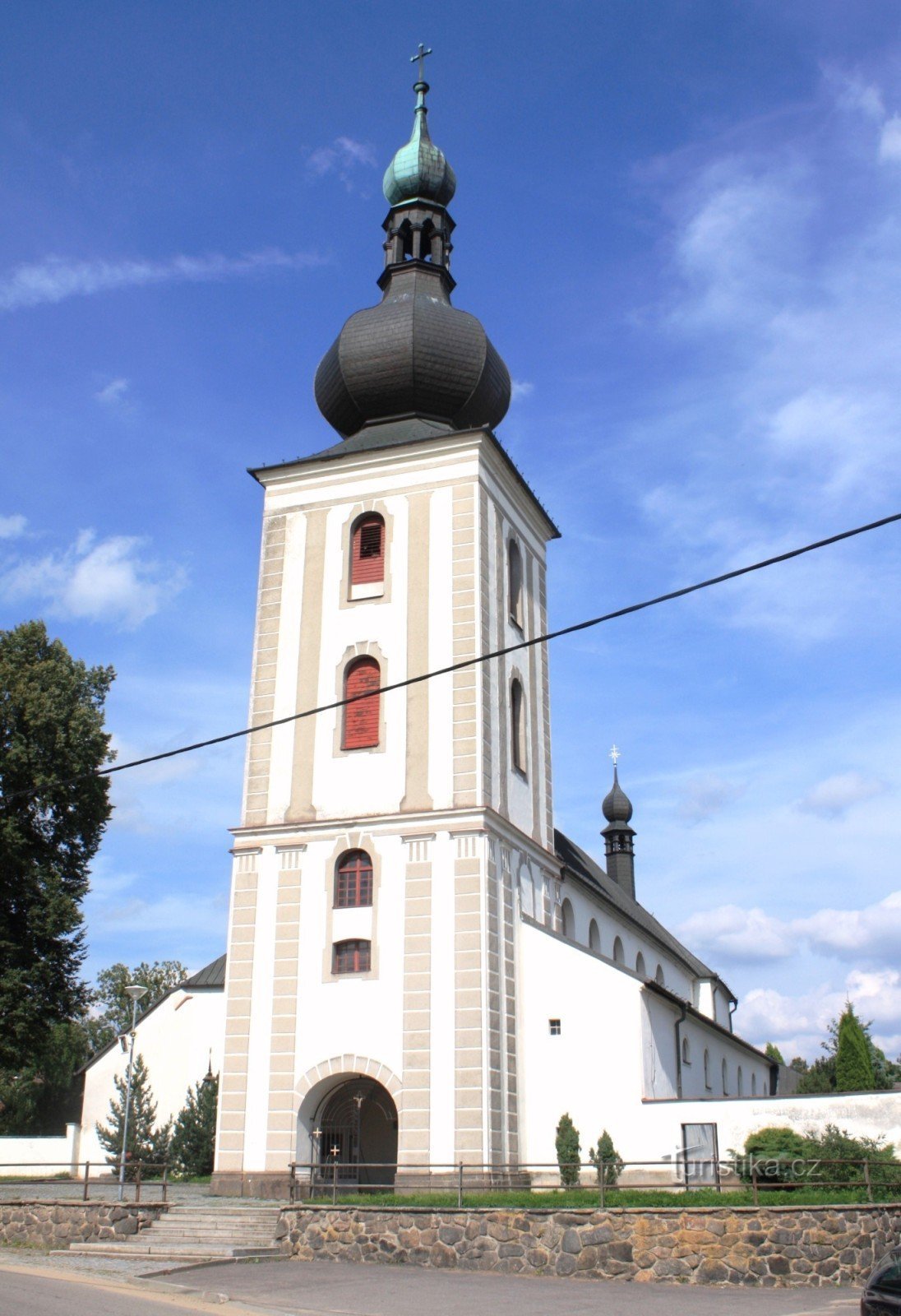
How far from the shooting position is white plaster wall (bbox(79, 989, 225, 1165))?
1262 inches

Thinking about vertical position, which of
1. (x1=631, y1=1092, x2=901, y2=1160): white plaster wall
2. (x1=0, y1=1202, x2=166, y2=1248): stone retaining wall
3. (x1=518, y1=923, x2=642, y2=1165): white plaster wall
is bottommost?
(x1=0, y1=1202, x2=166, y2=1248): stone retaining wall

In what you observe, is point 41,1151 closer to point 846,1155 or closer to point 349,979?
point 349,979

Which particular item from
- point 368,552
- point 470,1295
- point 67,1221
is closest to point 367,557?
point 368,552

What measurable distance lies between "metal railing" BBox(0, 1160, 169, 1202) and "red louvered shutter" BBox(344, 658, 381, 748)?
894cm

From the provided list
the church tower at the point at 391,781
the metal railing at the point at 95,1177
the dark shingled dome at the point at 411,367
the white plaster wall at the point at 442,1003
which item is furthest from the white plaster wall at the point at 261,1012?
the dark shingled dome at the point at 411,367

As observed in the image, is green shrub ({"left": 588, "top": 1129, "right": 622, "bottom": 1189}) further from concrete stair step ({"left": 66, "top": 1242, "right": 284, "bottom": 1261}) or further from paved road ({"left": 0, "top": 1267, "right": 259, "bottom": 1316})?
paved road ({"left": 0, "top": 1267, "right": 259, "bottom": 1316})

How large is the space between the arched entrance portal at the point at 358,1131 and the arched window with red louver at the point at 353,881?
3.37 metres

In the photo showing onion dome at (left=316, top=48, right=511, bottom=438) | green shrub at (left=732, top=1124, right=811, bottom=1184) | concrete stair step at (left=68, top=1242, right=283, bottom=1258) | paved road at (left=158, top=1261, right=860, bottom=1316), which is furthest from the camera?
onion dome at (left=316, top=48, right=511, bottom=438)

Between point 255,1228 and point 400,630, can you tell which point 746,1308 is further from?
point 400,630

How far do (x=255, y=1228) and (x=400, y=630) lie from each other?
1228 cm

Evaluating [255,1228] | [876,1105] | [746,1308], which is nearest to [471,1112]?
[255,1228]

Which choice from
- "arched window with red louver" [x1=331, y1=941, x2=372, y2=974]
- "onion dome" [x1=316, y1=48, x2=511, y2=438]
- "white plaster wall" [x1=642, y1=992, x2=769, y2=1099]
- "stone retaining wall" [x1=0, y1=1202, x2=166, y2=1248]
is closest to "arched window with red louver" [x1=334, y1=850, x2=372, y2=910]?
"arched window with red louver" [x1=331, y1=941, x2=372, y2=974]

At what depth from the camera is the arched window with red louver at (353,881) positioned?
2530 centimetres

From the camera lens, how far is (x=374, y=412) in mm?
30766
